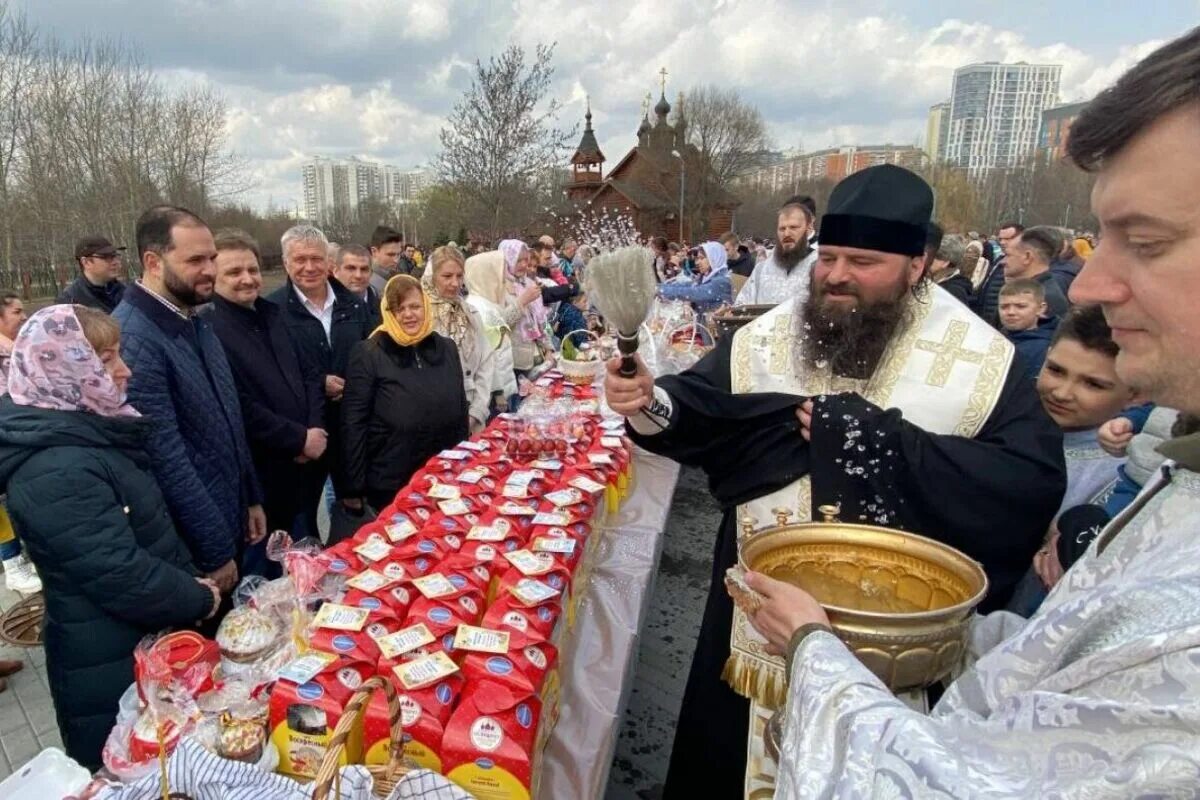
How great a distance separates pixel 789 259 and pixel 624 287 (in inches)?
208

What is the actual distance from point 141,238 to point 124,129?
20816 millimetres

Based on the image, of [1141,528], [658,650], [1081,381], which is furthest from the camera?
[658,650]

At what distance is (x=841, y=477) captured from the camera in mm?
1941

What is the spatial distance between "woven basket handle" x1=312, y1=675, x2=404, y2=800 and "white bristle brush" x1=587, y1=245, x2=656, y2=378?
0.94m

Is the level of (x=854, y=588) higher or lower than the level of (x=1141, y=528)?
lower

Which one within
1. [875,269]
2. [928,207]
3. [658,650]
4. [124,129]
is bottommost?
[658,650]

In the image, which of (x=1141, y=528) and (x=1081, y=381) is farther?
(x=1081, y=381)

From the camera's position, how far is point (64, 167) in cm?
1666

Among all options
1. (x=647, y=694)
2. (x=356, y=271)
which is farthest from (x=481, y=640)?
(x=356, y=271)

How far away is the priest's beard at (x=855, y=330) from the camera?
2098 millimetres

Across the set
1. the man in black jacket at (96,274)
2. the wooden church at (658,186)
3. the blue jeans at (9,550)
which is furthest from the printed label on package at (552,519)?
the wooden church at (658,186)

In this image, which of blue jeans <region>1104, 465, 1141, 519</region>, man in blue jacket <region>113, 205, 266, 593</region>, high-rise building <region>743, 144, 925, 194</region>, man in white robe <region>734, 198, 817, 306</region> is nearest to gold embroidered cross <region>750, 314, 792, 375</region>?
blue jeans <region>1104, 465, 1141, 519</region>

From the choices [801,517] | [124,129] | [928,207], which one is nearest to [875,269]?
[928,207]

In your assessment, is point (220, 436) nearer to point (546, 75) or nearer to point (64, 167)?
point (546, 75)
